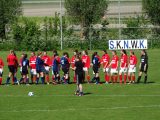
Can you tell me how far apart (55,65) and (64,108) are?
10420mm

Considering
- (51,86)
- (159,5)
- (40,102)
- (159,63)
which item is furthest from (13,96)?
(159,5)

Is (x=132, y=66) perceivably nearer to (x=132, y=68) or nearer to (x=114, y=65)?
(x=132, y=68)

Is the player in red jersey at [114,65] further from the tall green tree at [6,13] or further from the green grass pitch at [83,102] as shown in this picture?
the tall green tree at [6,13]

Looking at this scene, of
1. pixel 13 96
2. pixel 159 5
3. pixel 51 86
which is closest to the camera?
pixel 13 96

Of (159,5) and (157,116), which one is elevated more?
(159,5)

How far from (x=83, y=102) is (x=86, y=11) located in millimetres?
45674

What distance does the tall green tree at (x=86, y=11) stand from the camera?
72312mm

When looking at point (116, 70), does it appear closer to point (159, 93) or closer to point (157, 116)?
point (159, 93)

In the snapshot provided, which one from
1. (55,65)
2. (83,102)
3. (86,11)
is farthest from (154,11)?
(83,102)

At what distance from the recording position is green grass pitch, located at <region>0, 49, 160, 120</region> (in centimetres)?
2386

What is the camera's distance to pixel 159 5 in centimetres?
7012

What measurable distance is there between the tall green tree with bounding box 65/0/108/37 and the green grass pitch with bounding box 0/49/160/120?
3698 centimetres

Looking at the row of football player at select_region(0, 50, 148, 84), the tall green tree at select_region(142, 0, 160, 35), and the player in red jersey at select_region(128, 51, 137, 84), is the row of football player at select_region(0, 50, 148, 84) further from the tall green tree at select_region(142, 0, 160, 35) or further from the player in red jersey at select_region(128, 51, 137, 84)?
the tall green tree at select_region(142, 0, 160, 35)

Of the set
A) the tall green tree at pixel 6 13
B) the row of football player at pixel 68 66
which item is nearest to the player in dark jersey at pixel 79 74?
the row of football player at pixel 68 66
